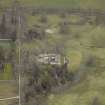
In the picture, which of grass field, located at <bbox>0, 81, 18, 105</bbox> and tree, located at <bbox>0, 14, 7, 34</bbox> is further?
tree, located at <bbox>0, 14, 7, 34</bbox>

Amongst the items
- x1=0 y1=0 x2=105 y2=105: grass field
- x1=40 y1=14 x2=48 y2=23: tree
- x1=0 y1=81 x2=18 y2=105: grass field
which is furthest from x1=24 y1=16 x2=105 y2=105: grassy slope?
x1=0 y1=81 x2=18 y2=105: grass field

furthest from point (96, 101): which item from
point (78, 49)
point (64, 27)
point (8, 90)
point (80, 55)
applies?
point (64, 27)

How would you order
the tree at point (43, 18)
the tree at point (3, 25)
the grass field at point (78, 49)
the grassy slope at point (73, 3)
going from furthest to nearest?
the grassy slope at point (73, 3) → the tree at point (43, 18) → the tree at point (3, 25) → the grass field at point (78, 49)

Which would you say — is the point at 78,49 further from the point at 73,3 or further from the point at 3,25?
the point at 3,25

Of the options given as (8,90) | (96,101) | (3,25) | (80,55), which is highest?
(3,25)

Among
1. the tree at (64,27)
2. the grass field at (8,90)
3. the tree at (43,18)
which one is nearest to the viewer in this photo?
the grass field at (8,90)

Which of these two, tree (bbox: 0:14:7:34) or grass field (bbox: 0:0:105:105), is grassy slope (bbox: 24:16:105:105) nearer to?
grass field (bbox: 0:0:105:105)

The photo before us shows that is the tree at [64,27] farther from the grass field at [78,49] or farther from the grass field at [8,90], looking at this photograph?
the grass field at [8,90]

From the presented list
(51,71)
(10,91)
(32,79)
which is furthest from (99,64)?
(10,91)

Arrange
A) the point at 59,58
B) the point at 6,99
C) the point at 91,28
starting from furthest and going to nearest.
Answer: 1. the point at 91,28
2. the point at 59,58
3. the point at 6,99

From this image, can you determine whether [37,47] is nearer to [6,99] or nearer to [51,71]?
[51,71]

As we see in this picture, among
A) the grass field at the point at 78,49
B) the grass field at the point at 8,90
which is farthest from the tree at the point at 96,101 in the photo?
the grass field at the point at 8,90
